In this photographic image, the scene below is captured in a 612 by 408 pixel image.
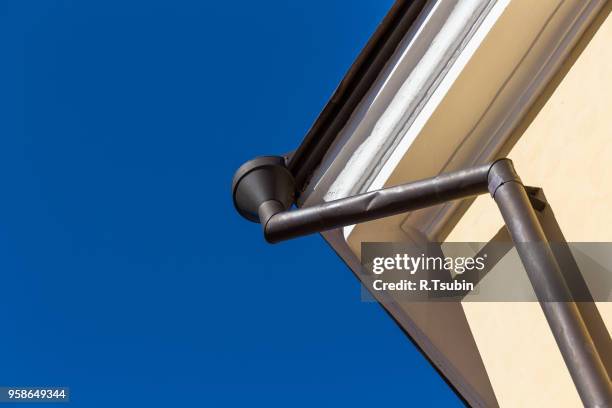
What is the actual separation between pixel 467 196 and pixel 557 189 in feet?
0.95

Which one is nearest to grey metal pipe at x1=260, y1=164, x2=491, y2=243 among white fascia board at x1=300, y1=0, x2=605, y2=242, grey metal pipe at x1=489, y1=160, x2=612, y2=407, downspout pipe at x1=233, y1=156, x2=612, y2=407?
downspout pipe at x1=233, y1=156, x2=612, y2=407

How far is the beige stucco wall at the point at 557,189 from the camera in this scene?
2.85 metres

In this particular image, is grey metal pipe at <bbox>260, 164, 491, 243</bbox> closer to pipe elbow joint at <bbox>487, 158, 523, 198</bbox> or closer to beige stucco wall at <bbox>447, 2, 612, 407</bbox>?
pipe elbow joint at <bbox>487, 158, 523, 198</bbox>

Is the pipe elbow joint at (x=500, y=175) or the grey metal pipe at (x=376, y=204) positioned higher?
the grey metal pipe at (x=376, y=204)

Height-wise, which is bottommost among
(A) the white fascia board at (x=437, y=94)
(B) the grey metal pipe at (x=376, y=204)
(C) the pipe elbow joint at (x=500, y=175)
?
(C) the pipe elbow joint at (x=500, y=175)

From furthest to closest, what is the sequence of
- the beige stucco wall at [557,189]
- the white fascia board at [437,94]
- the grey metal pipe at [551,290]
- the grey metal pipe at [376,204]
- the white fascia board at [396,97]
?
the white fascia board at [396,97]
the white fascia board at [437,94]
the grey metal pipe at [376,204]
the beige stucco wall at [557,189]
the grey metal pipe at [551,290]

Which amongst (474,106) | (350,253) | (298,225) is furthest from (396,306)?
(474,106)

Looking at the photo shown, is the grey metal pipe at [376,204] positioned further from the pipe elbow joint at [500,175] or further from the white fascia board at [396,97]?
the white fascia board at [396,97]

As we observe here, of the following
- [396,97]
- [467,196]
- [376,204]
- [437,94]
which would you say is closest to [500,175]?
[467,196]

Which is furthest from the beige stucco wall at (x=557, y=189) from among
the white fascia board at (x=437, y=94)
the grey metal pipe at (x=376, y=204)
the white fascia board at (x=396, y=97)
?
the white fascia board at (x=396, y=97)

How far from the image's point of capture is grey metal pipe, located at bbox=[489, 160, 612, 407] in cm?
235

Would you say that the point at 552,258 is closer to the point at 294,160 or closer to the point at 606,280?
the point at 606,280

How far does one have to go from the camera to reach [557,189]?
3.03 m

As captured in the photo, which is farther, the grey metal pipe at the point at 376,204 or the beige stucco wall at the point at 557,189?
the grey metal pipe at the point at 376,204
